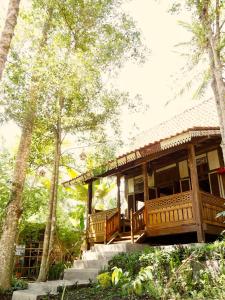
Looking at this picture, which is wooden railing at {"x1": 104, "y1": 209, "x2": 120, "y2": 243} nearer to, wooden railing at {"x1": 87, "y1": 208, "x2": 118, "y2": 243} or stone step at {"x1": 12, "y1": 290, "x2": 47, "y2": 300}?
wooden railing at {"x1": 87, "y1": 208, "x2": 118, "y2": 243}

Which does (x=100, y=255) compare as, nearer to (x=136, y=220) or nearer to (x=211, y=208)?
(x=136, y=220)

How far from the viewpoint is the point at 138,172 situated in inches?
530

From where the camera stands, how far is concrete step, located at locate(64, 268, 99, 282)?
26.3ft

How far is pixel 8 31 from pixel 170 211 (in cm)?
655

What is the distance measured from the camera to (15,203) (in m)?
8.32

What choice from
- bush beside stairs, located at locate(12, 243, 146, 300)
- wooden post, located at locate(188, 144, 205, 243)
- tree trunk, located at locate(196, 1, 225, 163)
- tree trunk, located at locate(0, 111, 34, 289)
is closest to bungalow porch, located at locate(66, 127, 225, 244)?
wooden post, located at locate(188, 144, 205, 243)

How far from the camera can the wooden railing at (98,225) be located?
11.0 m

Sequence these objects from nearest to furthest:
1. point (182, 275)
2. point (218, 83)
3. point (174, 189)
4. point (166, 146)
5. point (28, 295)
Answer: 1. point (182, 275)
2. point (28, 295)
3. point (218, 83)
4. point (166, 146)
5. point (174, 189)

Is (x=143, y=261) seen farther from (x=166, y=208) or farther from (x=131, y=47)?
(x=131, y=47)

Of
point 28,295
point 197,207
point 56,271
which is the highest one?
point 197,207

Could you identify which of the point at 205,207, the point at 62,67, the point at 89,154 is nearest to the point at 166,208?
the point at 205,207

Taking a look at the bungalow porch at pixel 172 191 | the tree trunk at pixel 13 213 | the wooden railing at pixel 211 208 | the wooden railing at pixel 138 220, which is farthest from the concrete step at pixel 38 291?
the wooden railing at pixel 211 208

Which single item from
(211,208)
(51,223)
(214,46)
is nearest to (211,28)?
(214,46)

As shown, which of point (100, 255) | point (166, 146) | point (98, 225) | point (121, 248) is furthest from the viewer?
point (98, 225)
